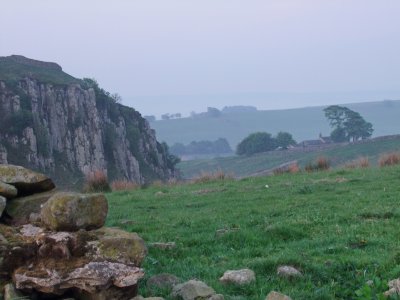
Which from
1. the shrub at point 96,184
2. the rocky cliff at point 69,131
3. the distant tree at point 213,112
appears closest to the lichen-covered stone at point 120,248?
the shrub at point 96,184

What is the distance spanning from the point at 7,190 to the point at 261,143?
93.3 meters

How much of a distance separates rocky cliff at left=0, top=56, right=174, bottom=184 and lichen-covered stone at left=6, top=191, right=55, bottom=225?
44957mm

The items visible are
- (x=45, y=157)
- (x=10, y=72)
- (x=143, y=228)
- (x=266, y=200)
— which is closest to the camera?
(x=143, y=228)

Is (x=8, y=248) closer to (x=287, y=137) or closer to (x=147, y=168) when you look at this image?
(x=147, y=168)

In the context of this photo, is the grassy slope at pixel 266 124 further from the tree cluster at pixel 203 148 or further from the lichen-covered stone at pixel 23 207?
the lichen-covered stone at pixel 23 207

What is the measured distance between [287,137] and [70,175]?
165 feet

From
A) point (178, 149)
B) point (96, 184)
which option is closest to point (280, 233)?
point (96, 184)

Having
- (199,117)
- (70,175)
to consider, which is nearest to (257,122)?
(199,117)

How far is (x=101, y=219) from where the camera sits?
698cm

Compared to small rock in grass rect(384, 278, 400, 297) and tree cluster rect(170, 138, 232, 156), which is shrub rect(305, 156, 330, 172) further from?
tree cluster rect(170, 138, 232, 156)

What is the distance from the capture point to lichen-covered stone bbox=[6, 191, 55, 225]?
24.5 ft

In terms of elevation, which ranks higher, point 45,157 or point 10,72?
point 10,72

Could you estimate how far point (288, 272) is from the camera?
24.1 ft

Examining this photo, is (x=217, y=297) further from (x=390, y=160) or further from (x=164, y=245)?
(x=390, y=160)
